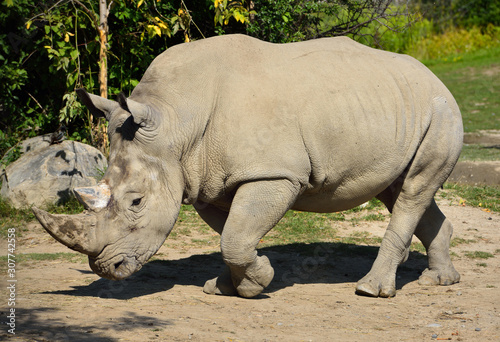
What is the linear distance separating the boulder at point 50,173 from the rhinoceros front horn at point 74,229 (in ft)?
12.7

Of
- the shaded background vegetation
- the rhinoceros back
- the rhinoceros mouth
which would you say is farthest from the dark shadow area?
the shaded background vegetation

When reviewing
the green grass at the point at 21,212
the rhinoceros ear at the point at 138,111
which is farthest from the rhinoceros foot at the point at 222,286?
the green grass at the point at 21,212

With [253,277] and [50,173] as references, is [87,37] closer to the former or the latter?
[50,173]

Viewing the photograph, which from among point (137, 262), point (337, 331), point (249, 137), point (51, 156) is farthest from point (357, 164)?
point (51, 156)

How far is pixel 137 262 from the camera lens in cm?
520

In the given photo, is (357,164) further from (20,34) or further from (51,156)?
(20,34)

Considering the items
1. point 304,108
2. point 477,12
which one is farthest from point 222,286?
point 477,12

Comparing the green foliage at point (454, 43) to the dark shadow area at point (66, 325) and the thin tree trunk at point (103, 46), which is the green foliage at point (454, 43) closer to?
the thin tree trunk at point (103, 46)

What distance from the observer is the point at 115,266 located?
5141mm

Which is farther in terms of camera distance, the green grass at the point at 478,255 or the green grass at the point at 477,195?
the green grass at the point at 477,195

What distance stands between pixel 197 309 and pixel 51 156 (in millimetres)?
4491

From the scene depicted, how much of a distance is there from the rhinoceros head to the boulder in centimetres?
369

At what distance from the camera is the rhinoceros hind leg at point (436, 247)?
6562mm

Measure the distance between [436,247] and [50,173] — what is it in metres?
4.88
